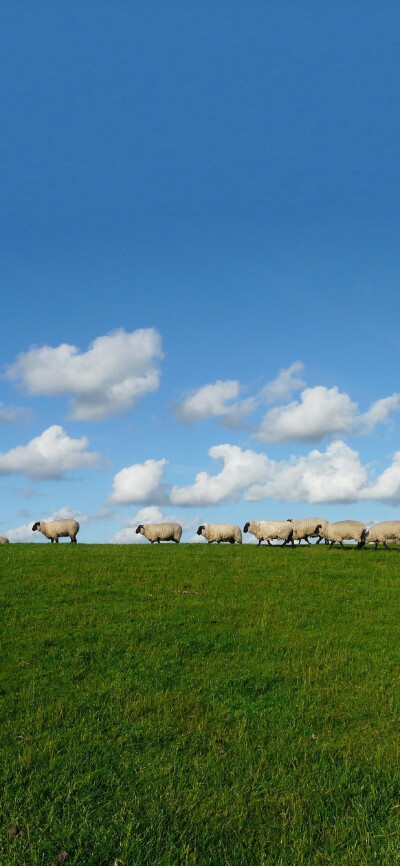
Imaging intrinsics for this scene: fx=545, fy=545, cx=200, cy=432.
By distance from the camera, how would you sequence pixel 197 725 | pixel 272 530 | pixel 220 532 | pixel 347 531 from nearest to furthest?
pixel 197 725 → pixel 347 531 → pixel 272 530 → pixel 220 532

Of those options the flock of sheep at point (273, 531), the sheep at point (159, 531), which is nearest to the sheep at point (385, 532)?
the flock of sheep at point (273, 531)

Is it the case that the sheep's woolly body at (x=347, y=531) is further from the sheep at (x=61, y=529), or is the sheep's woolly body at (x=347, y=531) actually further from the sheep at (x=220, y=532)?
the sheep at (x=61, y=529)

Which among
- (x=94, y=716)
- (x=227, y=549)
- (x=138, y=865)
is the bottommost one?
(x=138, y=865)

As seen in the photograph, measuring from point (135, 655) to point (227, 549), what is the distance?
61.8ft

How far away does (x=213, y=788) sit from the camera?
991 cm

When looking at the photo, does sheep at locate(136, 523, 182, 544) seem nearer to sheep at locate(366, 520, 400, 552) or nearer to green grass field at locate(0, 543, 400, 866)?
sheep at locate(366, 520, 400, 552)

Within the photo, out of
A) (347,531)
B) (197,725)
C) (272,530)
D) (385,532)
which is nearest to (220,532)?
(272,530)

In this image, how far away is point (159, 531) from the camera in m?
43.0

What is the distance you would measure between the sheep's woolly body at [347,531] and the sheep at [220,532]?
7.02 m

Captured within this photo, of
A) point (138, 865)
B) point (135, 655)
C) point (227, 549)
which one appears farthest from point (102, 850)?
point (227, 549)

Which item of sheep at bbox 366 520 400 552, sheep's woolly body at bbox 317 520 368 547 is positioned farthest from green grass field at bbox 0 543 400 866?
sheep at bbox 366 520 400 552

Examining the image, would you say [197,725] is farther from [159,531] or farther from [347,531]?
[159,531]

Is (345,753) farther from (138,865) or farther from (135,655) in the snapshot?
(135,655)

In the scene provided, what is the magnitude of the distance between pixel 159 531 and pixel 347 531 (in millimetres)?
14380
